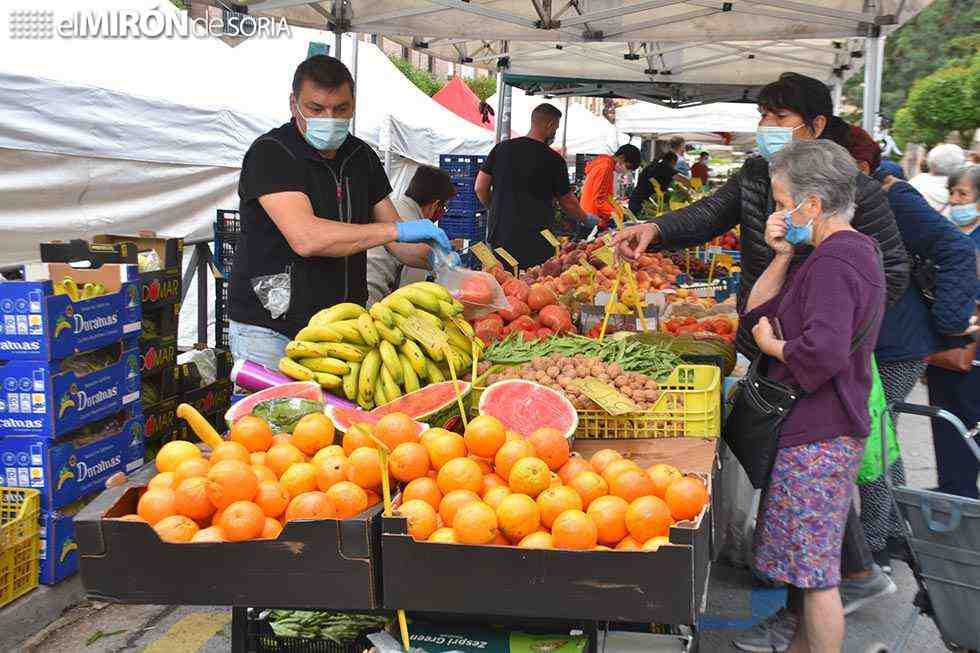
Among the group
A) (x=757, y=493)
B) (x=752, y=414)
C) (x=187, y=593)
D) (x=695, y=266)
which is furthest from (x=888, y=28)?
(x=187, y=593)

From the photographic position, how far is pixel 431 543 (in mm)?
2223

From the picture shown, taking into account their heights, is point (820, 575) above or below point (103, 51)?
below

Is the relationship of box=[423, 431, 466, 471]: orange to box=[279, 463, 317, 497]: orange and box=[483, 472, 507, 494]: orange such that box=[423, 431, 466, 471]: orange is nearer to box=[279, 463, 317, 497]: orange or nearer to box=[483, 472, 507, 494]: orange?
box=[483, 472, 507, 494]: orange

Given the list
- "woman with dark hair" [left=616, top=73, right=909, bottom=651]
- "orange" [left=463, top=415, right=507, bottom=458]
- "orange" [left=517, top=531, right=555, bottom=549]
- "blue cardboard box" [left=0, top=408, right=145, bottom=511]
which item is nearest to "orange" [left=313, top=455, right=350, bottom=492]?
"orange" [left=463, top=415, right=507, bottom=458]

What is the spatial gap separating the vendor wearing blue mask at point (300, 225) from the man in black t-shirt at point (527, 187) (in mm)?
3646

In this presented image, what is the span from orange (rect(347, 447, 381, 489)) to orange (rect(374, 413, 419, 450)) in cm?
17

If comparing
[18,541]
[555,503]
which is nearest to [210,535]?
[555,503]

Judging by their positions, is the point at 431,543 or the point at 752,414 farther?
the point at 752,414

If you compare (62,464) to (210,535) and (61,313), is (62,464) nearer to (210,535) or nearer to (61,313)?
(61,313)

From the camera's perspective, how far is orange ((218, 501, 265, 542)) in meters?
2.24

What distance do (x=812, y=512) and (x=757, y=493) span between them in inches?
61.4

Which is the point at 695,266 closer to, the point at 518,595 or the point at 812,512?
the point at 812,512

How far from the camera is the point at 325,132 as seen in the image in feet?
12.4

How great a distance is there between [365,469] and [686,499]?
2.73ft
